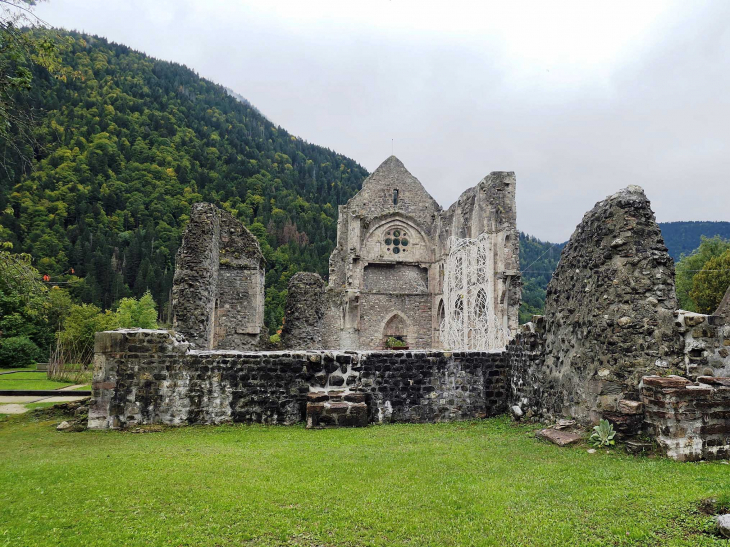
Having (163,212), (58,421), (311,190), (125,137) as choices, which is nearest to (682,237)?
(311,190)

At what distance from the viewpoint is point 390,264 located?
2795 cm

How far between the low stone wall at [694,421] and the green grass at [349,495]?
31cm

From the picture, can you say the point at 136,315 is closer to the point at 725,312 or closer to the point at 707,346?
the point at 707,346

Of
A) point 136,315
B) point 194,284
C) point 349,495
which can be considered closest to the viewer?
point 349,495

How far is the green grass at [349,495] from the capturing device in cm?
339

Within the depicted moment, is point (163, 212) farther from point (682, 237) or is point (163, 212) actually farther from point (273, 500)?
point (682, 237)

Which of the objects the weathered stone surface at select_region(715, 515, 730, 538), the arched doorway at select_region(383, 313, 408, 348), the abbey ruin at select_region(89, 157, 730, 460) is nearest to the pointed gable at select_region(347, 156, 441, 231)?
the arched doorway at select_region(383, 313, 408, 348)

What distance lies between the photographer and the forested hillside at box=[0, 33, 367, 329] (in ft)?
177

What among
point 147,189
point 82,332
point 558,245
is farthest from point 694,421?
point 558,245

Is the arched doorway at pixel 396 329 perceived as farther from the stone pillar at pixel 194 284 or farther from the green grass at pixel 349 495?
the green grass at pixel 349 495

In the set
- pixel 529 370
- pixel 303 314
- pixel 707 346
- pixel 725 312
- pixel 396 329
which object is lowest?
pixel 529 370

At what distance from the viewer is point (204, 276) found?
11.9m

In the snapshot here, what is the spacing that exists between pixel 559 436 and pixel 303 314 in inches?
436

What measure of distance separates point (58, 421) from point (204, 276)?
4.53 m
